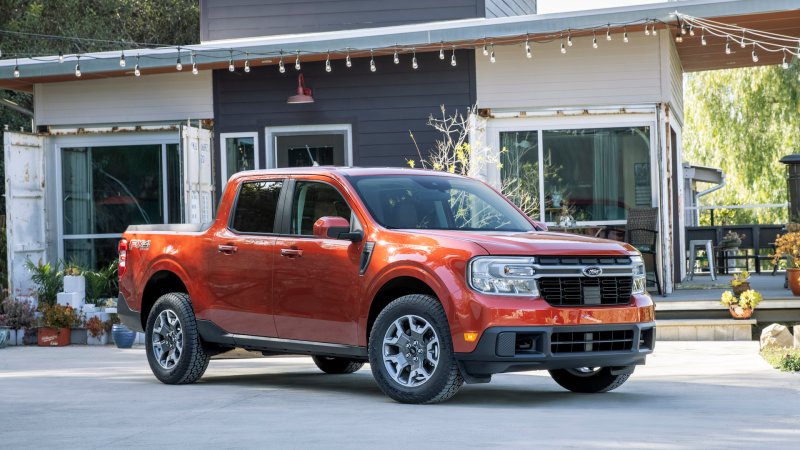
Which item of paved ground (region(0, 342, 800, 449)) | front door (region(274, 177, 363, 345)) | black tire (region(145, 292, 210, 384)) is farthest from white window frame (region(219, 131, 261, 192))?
front door (region(274, 177, 363, 345))

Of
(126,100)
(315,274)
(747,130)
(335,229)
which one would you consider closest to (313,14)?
(126,100)

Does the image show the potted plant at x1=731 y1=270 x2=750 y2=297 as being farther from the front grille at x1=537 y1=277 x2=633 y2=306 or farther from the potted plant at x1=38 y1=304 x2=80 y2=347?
the potted plant at x1=38 y1=304 x2=80 y2=347

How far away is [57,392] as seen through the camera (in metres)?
10.3

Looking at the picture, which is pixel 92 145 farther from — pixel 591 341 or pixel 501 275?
pixel 591 341

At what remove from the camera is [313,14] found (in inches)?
778

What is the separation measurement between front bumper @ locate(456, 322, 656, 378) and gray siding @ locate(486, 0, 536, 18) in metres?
11.4

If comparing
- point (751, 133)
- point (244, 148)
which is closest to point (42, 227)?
point (244, 148)

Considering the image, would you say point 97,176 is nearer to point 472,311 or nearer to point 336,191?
point 336,191

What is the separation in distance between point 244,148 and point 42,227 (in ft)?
10.8

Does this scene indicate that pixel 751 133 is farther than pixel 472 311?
Yes

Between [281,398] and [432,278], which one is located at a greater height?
[432,278]

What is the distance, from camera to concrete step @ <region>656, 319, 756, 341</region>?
1484cm

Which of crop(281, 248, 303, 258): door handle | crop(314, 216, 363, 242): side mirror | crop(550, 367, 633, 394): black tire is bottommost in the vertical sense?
crop(550, 367, 633, 394): black tire

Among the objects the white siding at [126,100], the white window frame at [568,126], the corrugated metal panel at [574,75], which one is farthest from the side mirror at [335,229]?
the white siding at [126,100]
